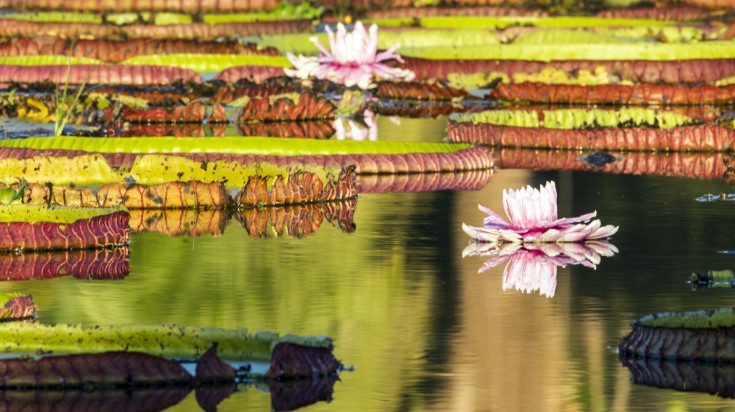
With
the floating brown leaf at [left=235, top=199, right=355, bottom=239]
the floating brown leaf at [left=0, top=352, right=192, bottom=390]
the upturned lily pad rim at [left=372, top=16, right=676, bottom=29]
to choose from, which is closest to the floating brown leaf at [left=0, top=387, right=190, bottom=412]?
the floating brown leaf at [left=0, top=352, right=192, bottom=390]

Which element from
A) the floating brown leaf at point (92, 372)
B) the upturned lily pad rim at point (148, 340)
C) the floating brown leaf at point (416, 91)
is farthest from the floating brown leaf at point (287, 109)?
the floating brown leaf at point (92, 372)

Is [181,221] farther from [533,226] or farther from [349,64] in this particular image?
[349,64]

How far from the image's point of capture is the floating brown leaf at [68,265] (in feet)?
44.7

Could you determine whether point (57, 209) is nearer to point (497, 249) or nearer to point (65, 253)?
point (65, 253)

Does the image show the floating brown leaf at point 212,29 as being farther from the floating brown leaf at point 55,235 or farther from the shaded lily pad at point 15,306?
the shaded lily pad at point 15,306

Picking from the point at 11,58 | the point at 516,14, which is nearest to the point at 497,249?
the point at 11,58

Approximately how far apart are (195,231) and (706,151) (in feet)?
28.0

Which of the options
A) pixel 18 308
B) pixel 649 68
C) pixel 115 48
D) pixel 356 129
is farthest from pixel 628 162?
pixel 115 48

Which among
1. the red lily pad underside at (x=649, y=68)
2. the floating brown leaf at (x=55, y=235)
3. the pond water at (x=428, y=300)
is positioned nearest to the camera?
the pond water at (x=428, y=300)

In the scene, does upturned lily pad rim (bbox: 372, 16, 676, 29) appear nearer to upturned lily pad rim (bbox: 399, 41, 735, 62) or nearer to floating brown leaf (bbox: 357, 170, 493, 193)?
upturned lily pad rim (bbox: 399, 41, 735, 62)

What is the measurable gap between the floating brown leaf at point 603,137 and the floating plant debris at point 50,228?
9205 millimetres

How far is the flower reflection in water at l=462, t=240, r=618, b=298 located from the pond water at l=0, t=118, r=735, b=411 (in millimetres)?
90

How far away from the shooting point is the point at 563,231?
1527cm

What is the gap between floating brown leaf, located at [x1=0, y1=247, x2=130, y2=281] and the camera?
13609mm
